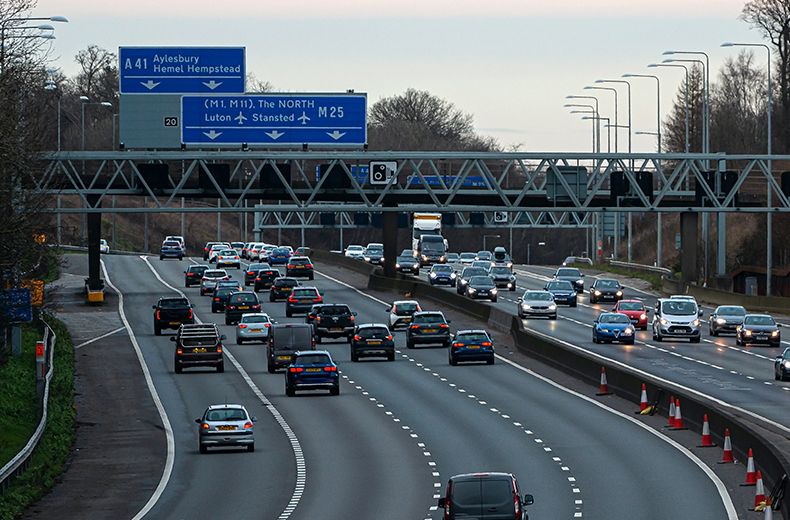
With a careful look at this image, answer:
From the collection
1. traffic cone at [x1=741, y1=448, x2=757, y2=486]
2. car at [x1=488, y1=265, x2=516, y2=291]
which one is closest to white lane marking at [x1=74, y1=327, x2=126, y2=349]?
car at [x1=488, y1=265, x2=516, y2=291]

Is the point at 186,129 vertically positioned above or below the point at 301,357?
above

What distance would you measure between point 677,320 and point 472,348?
12.0 m

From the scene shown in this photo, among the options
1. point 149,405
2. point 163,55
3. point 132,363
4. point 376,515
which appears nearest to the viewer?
point 376,515

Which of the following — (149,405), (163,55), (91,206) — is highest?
(163,55)

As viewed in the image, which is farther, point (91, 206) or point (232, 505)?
point (91, 206)

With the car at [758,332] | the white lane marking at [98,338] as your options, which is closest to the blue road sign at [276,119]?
the white lane marking at [98,338]

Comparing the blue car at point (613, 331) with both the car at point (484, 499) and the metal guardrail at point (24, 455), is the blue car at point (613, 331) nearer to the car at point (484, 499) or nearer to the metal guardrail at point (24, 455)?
the metal guardrail at point (24, 455)

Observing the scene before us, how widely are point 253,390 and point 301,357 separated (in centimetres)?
287

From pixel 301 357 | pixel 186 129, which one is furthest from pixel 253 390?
pixel 186 129

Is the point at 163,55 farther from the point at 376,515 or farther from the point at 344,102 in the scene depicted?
the point at 376,515

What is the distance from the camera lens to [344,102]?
74.0m

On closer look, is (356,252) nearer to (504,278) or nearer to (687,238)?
(504,278)

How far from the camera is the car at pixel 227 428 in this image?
41.7 m

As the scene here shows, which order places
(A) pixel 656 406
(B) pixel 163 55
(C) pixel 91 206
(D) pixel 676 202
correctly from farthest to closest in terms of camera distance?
(D) pixel 676 202
(C) pixel 91 206
(B) pixel 163 55
(A) pixel 656 406
